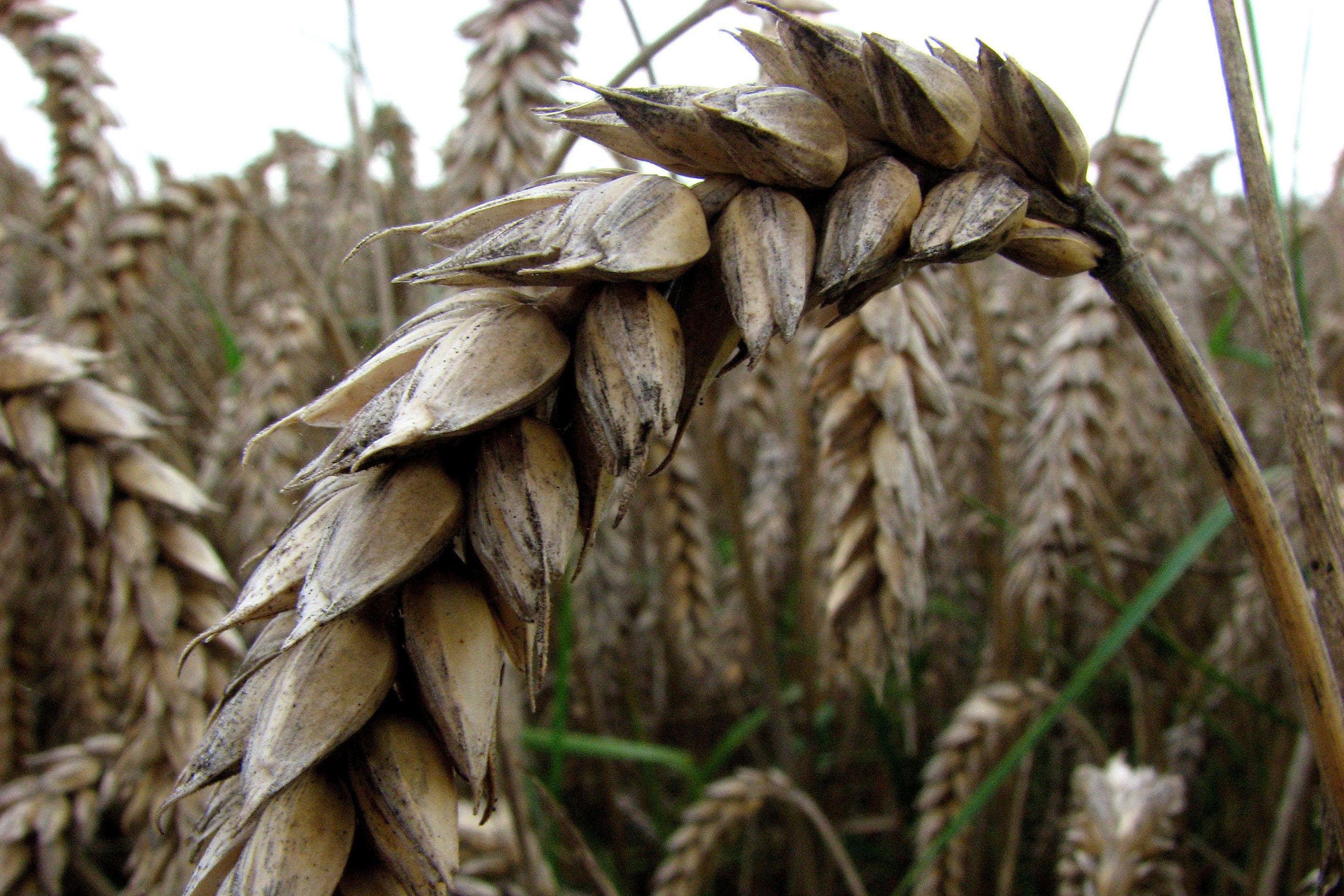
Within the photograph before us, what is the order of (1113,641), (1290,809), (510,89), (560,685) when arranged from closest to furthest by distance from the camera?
(1113,641), (1290,809), (560,685), (510,89)

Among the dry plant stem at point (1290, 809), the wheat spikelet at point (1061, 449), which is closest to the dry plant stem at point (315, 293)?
the wheat spikelet at point (1061, 449)

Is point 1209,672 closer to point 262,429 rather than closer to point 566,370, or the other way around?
point 566,370

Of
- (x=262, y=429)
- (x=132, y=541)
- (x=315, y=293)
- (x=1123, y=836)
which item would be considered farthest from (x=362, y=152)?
(x=1123, y=836)

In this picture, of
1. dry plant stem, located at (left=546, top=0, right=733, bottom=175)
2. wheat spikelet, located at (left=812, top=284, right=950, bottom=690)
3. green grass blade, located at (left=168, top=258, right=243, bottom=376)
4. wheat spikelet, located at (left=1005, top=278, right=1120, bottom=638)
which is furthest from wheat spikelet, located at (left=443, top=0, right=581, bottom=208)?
wheat spikelet, located at (left=1005, top=278, right=1120, bottom=638)

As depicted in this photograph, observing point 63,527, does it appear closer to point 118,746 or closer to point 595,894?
point 118,746

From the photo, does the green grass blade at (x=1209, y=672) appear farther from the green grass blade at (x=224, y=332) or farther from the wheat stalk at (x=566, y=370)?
the green grass blade at (x=224, y=332)

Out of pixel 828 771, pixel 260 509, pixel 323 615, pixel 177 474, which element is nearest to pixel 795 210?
pixel 323 615

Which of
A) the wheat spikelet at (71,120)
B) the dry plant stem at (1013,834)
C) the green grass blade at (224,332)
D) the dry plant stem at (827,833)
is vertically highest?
the wheat spikelet at (71,120)
